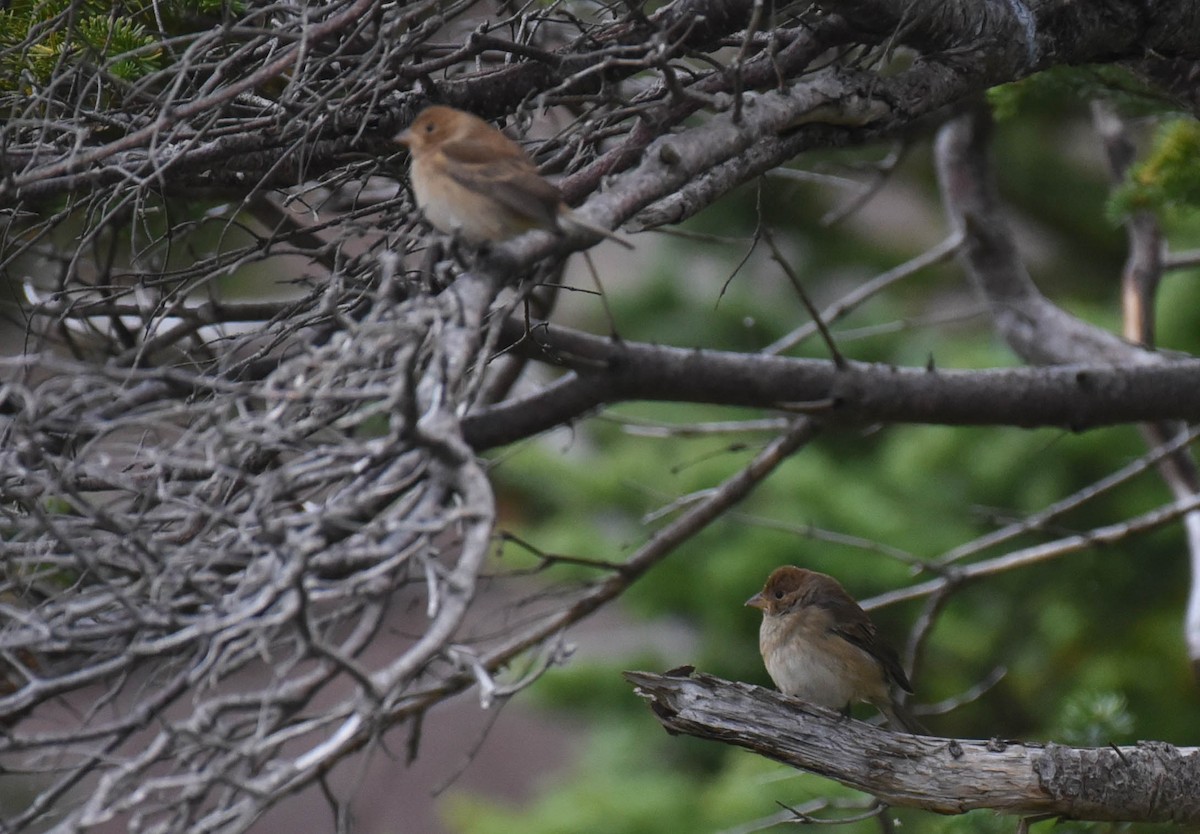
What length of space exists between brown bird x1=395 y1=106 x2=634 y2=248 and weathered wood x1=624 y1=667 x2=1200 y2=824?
1.19 metres

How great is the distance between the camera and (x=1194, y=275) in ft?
26.7

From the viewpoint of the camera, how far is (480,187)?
2992mm

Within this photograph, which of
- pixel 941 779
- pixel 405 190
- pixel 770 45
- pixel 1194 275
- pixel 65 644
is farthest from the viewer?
pixel 1194 275

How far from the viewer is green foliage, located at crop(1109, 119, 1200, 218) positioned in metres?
4.55

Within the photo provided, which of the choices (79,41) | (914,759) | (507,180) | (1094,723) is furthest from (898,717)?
(79,41)

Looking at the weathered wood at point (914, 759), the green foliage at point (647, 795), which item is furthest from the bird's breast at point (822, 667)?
the green foliage at point (647, 795)

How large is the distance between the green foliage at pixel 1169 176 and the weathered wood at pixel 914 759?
2052 mm

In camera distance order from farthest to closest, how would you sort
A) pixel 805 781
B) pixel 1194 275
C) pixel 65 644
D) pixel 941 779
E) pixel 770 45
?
1. pixel 1194 275
2. pixel 805 781
3. pixel 941 779
4. pixel 770 45
5. pixel 65 644

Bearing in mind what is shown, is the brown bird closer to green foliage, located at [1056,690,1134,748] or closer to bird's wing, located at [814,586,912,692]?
bird's wing, located at [814,586,912,692]

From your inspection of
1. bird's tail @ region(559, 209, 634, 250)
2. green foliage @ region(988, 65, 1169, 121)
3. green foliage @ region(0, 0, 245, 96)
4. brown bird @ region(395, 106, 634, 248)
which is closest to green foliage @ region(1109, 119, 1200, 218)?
green foliage @ region(988, 65, 1169, 121)

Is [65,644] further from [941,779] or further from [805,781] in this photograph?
[805,781]

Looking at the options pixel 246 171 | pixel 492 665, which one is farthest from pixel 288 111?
pixel 492 665

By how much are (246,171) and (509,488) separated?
6228 mm

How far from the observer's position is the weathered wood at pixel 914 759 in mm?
3338
